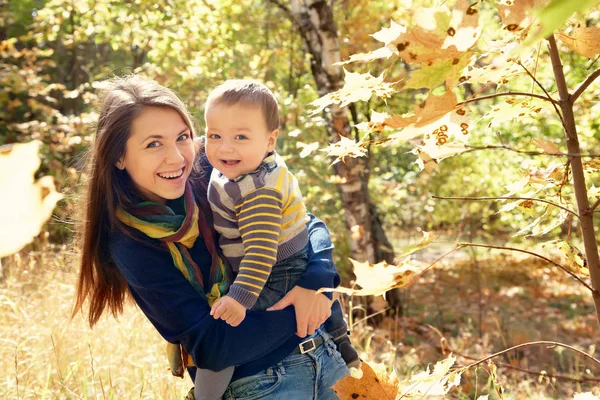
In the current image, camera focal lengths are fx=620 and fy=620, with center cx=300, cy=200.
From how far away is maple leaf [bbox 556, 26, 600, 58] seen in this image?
3.69ft

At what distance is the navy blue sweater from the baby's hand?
0.13 ft

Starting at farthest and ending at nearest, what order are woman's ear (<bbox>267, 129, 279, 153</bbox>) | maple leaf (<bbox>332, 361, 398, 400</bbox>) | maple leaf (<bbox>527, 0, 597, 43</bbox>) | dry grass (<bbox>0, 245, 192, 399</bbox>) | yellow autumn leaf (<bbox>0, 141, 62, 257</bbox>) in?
dry grass (<bbox>0, 245, 192, 399</bbox>), woman's ear (<bbox>267, 129, 279, 153</bbox>), maple leaf (<bbox>332, 361, 398, 400</bbox>), yellow autumn leaf (<bbox>0, 141, 62, 257</bbox>), maple leaf (<bbox>527, 0, 597, 43</bbox>)

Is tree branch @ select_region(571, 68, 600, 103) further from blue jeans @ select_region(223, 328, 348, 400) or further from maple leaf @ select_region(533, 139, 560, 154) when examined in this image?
blue jeans @ select_region(223, 328, 348, 400)

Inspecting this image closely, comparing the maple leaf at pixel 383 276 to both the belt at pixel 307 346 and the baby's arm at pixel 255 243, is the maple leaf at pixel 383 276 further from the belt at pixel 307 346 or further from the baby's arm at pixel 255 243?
the belt at pixel 307 346

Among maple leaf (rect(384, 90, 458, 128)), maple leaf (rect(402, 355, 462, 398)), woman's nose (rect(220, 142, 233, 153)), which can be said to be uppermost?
woman's nose (rect(220, 142, 233, 153))

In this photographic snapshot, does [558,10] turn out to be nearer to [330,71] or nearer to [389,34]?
[389,34]

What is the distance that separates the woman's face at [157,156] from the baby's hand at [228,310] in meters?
0.34

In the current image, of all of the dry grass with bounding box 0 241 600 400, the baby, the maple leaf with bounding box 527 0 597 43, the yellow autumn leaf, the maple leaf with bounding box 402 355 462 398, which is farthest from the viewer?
the dry grass with bounding box 0 241 600 400

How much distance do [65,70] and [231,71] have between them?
19.8ft

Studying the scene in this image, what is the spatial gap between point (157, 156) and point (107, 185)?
0.53 feet

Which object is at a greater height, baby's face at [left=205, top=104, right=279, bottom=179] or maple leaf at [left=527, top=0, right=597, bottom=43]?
baby's face at [left=205, top=104, right=279, bottom=179]

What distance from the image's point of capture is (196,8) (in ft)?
20.3

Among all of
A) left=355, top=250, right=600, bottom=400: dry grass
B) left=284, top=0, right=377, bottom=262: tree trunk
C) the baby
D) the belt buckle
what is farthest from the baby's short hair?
left=284, top=0, right=377, bottom=262: tree trunk

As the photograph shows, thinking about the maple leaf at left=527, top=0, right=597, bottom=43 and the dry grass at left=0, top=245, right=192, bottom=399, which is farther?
the dry grass at left=0, top=245, right=192, bottom=399
